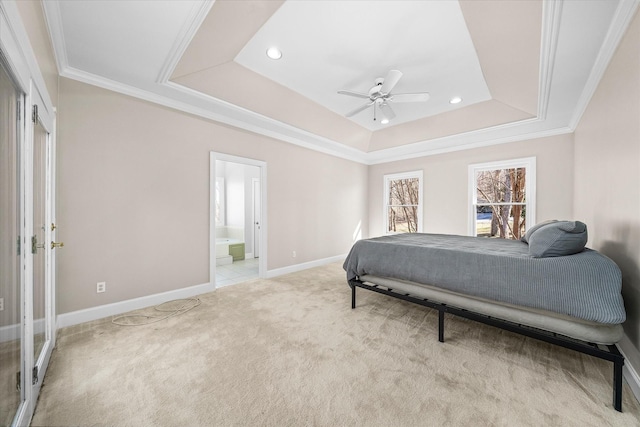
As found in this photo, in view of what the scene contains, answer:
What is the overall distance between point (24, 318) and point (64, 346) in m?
1.03

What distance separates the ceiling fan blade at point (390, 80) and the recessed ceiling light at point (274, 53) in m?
1.17

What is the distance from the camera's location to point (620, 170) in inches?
78.6

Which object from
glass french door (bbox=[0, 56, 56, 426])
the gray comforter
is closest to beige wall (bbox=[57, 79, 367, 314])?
glass french door (bbox=[0, 56, 56, 426])

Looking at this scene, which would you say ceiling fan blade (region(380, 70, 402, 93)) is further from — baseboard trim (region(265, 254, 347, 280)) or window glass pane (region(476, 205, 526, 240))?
window glass pane (region(476, 205, 526, 240))

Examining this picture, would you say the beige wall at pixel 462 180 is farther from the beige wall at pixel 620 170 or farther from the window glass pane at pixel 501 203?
the beige wall at pixel 620 170

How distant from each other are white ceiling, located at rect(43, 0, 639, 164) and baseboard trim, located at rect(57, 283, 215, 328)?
93.4 inches

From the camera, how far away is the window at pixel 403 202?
565 cm

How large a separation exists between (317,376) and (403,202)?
4859mm

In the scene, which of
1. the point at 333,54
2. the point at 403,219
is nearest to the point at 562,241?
the point at 333,54

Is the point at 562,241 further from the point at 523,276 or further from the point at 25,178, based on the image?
the point at 25,178

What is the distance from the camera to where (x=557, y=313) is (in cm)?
175

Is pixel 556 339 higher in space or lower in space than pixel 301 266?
higher

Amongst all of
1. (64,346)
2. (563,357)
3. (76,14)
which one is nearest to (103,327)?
(64,346)

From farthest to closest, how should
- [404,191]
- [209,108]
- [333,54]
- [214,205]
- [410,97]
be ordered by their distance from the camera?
[404,191] < [214,205] < [209,108] < [410,97] < [333,54]
